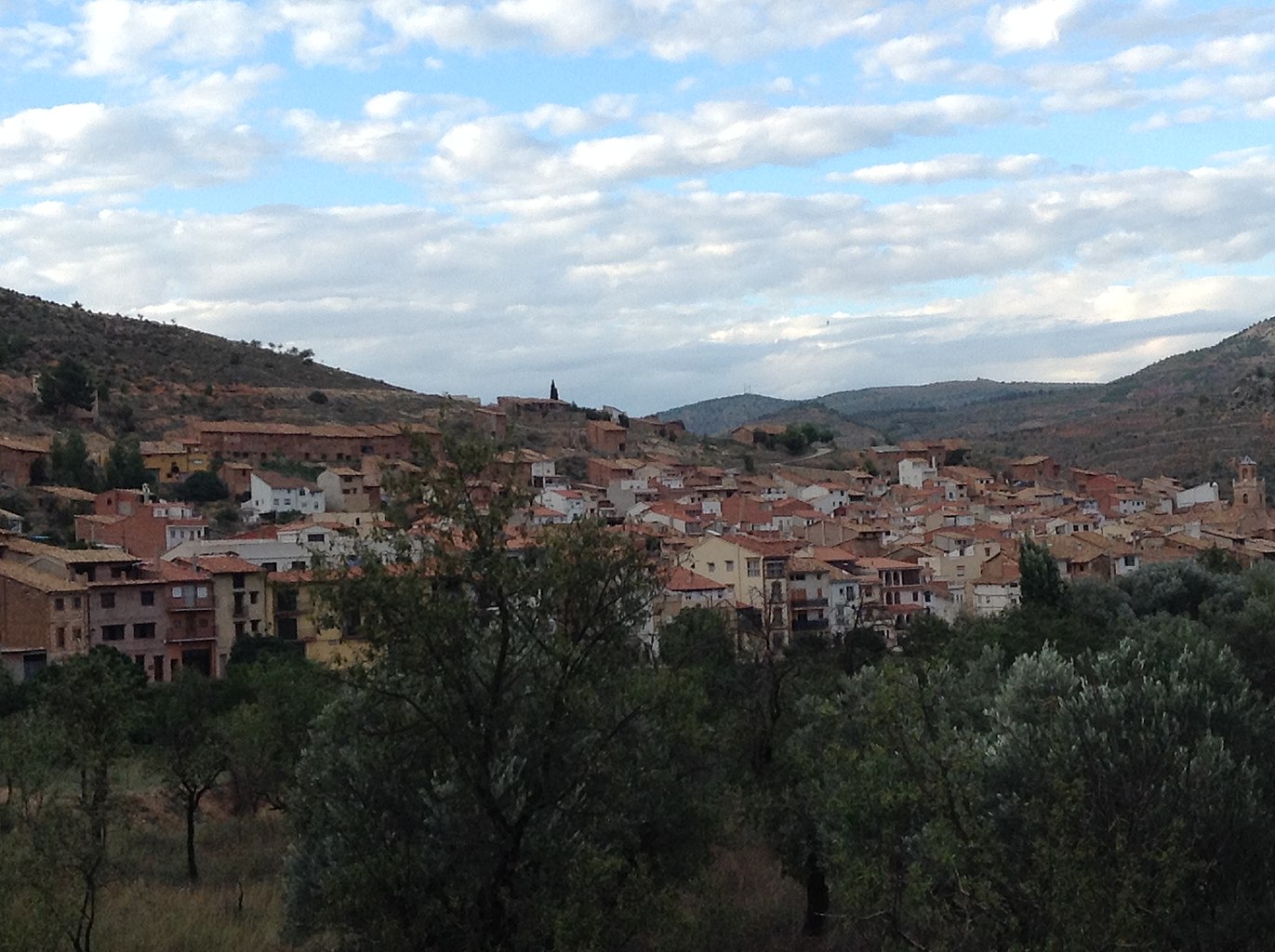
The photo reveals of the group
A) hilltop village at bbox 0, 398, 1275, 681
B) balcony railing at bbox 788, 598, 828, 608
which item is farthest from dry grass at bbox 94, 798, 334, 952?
balcony railing at bbox 788, 598, 828, 608

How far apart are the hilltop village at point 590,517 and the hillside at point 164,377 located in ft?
22.5

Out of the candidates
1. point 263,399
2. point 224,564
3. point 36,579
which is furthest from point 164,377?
point 36,579

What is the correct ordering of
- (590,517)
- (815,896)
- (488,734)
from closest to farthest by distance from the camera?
(488,734)
(590,517)
(815,896)

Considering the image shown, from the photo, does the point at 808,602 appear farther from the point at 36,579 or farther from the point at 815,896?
the point at 815,896

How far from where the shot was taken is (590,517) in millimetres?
13516

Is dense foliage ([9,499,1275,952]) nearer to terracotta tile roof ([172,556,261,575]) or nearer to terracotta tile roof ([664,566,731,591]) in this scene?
terracotta tile roof ([172,556,261,575])

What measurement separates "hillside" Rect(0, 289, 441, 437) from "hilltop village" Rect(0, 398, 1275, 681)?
22.5 feet

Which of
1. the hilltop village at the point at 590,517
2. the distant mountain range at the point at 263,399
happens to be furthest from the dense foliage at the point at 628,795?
the distant mountain range at the point at 263,399

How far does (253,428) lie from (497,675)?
229 ft

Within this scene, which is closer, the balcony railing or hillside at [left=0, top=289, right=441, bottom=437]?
the balcony railing

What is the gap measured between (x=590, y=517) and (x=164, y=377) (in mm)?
88382

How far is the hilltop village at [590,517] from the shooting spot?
142 feet

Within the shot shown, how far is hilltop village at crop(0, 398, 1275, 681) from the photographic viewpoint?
4334cm

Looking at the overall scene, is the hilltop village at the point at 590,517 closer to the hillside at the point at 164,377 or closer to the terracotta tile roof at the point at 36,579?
the terracotta tile roof at the point at 36,579
